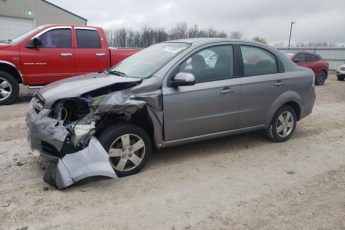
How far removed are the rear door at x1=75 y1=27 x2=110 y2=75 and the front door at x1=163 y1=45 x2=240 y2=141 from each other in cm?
475

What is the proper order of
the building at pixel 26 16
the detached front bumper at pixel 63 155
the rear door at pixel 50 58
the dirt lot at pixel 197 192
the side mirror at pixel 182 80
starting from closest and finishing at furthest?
1. the dirt lot at pixel 197 192
2. the detached front bumper at pixel 63 155
3. the side mirror at pixel 182 80
4. the rear door at pixel 50 58
5. the building at pixel 26 16

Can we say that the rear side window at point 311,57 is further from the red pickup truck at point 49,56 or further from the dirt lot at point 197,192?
the dirt lot at point 197,192

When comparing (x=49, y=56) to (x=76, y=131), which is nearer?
(x=76, y=131)

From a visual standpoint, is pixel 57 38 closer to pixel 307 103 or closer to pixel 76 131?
pixel 76 131

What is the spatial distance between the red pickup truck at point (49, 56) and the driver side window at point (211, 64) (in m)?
4.76

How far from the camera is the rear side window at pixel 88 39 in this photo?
8.49 meters

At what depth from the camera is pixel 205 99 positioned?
14.5 ft

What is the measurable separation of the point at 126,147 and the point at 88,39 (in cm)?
548

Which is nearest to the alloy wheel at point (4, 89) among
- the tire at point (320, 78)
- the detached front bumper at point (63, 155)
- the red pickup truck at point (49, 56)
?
the red pickup truck at point (49, 56)

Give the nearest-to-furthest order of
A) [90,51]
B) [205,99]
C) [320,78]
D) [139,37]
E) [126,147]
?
[126,147] → [205,99] → [90,51] → [320,78] → [139,37]

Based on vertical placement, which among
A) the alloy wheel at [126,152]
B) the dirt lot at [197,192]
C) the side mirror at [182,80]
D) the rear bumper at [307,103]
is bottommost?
the dirt lot at [197,192]

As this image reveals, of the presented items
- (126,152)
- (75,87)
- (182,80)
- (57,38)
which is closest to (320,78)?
(57,38)

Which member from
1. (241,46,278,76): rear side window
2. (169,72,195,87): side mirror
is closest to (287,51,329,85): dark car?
(241,46,278,76): rear side window

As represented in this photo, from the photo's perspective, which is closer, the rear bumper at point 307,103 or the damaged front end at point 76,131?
the damaged front end at point 76,131
